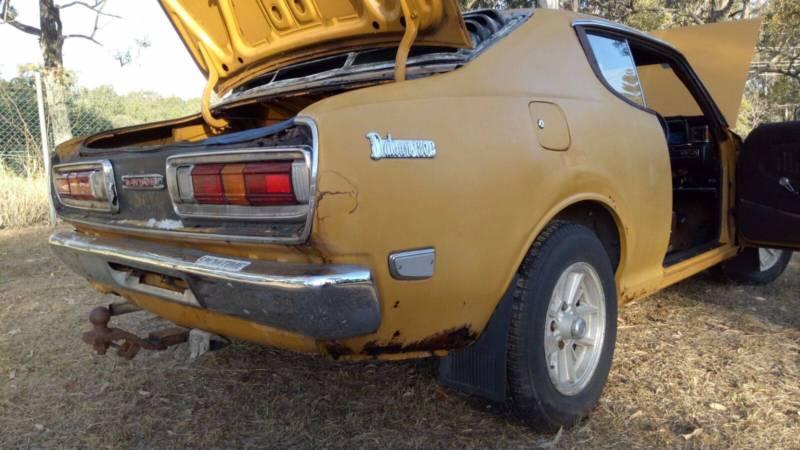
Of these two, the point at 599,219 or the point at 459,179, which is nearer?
the point at 459,179

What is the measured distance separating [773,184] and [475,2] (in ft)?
35.0

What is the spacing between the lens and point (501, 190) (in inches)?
79.7

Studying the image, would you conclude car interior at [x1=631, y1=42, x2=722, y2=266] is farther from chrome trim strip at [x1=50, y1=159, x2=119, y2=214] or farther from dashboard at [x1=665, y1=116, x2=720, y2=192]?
chrome trim strip at [x1=50, y1=159, x2=119, y2=214]

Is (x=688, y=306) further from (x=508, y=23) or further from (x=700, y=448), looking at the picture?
(x=508, y=23)

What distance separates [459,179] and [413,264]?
31 cm

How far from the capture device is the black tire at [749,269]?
435 centimetres

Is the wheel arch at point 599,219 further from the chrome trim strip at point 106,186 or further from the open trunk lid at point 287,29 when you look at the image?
the chrome trim strip at point 106,186

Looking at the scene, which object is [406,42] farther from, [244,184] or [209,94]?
[209,94]

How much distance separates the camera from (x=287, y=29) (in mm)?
2713

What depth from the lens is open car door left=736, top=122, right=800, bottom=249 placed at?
3490 millimetres

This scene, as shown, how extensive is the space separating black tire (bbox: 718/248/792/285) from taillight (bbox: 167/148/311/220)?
379 cm

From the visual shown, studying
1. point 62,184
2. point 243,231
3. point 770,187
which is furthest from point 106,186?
point 770,187

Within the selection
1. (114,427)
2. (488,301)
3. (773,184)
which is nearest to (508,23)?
(488,301)

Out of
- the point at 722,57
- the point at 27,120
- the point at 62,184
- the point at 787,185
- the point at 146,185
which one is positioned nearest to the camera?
the point at 146,185
